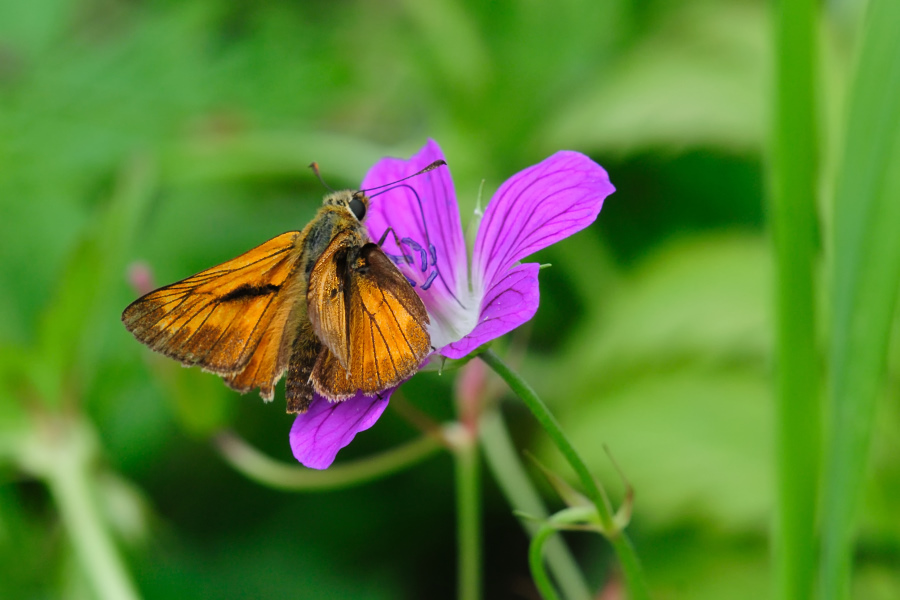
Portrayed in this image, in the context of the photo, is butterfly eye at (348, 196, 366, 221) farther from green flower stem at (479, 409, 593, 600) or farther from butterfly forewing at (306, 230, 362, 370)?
green flower stem at (479, 409, 593, 600)

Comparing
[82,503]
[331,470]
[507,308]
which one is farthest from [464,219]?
[507,308]

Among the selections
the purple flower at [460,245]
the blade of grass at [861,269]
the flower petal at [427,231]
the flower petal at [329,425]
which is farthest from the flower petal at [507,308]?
the blade of grass at [861,269]

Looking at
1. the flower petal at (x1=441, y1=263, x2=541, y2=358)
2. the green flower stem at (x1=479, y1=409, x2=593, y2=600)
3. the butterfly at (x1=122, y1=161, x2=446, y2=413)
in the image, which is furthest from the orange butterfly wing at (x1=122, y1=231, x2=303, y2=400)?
the green flower stem at (x1=479, y1=409, x2=593, y2=600)

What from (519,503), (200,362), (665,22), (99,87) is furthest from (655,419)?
(99,87)

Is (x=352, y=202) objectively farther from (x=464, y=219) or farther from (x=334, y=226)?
(x=464, y=219)

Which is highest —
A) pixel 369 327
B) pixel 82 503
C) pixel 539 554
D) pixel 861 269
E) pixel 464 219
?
pixel 464 219

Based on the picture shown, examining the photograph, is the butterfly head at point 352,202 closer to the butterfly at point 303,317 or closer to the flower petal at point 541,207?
the butterfly at point 303,317

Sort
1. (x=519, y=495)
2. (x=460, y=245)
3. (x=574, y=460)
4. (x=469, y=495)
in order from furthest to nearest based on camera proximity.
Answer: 1. (x=519, y=495)
2. (x=469, y=495)
3. (x=460, y=245)
4. (x=574, y=460)
